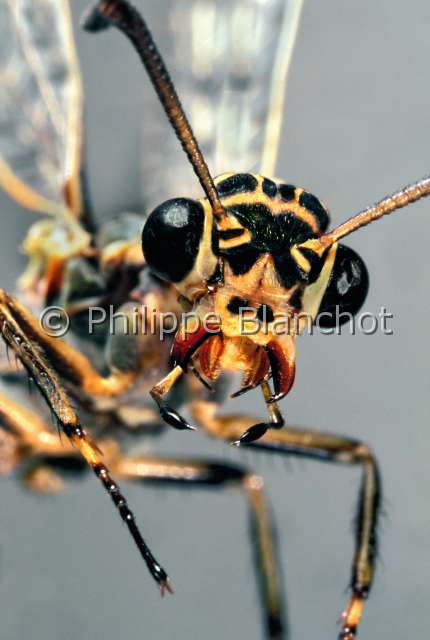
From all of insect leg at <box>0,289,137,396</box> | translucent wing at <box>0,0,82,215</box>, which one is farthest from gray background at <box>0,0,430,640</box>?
insect leg at <box>0,289,137,396</box>

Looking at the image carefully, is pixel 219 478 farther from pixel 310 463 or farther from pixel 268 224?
pixel 268 224

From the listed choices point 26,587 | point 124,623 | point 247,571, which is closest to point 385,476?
point 247,571

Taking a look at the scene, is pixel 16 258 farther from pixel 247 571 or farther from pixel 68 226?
pixel 247 571

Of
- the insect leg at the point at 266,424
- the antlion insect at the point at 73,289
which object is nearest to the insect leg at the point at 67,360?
the antlion insect at the point at 73,289

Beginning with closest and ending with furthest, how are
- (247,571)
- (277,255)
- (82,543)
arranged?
(277,255), (247,571), (82,543)

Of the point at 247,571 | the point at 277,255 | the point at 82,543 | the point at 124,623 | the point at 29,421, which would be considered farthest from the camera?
the point at 82,543

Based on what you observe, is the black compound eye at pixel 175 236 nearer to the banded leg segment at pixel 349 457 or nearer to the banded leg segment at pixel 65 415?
the banded leg segment at pixel 65 415
